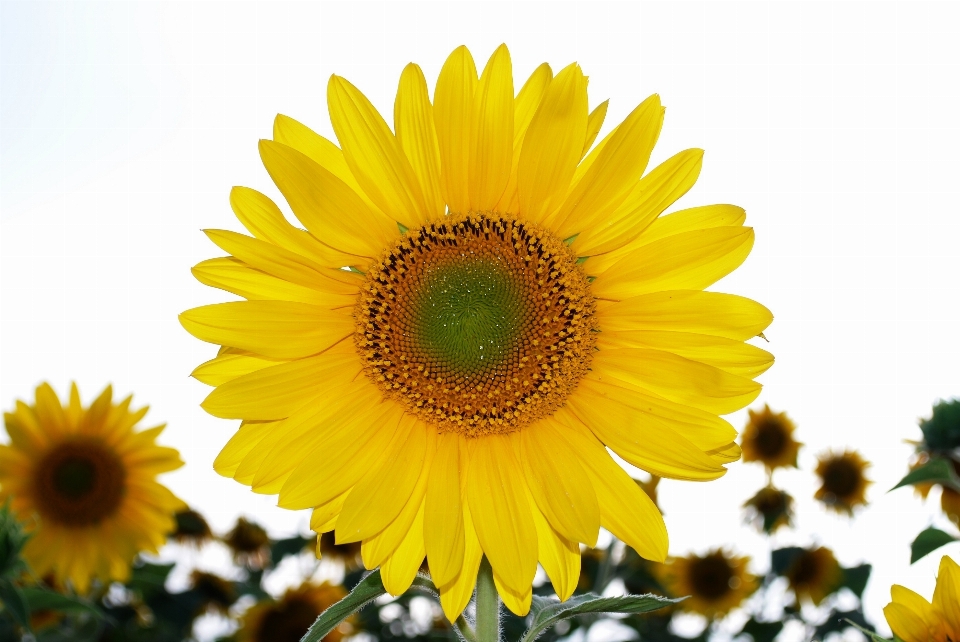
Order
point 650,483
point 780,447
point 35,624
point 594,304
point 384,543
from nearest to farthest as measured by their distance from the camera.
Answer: point 384,543, point 594,304, point 650,483, point 35,624, point 780,447

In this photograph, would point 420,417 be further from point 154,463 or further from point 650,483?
point 154,463

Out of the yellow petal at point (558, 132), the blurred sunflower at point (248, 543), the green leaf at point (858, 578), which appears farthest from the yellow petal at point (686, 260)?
the blurred sunflower at point (248, 543)

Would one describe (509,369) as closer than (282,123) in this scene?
No

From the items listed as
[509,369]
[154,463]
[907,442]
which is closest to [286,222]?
[509,369]

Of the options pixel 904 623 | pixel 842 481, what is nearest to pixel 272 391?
pixel 904 623

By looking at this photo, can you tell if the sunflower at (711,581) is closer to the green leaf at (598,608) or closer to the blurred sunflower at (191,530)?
the blurred sunflower at (191,530)

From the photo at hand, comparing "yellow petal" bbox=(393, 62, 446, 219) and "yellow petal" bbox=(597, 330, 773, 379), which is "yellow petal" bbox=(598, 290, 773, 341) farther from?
"yellow petal" bbox=(393, 62, 446, 219)
